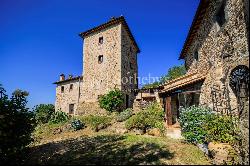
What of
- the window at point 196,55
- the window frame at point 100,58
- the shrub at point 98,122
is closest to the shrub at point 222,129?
the window at point 196,55

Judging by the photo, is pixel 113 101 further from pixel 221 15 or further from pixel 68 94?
pixel 221 15

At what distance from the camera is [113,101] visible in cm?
2016

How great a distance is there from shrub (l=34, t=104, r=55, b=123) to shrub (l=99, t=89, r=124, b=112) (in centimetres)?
1002

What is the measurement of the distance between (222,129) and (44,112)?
24153 millimetres

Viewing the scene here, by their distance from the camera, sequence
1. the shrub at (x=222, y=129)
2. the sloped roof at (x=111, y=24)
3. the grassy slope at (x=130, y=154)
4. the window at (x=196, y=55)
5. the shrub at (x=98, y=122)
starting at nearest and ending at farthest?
the grassy slope at (x=130, y=154), the shrub at (x=222, y=129), the window at (x=196, y=55), the shrub at (x=98, y=122), the sloped roof at (x=111, y=24)

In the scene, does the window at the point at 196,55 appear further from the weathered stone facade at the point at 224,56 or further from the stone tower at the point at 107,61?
the stone tower at the point at 107,61

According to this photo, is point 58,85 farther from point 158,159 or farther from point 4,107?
point 158,159

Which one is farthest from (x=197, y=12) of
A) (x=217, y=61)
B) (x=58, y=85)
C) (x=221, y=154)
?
(x=58, y=85)

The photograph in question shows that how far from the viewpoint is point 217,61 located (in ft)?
31.7

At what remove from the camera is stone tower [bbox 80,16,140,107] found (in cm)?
2209

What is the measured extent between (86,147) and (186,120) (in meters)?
4.83

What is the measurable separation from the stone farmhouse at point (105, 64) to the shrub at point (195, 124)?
12.7 metres

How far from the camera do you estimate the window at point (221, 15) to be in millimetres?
9225

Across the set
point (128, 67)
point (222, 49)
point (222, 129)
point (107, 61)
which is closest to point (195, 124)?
point (222, 129)
